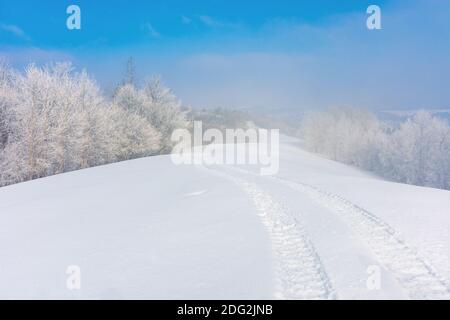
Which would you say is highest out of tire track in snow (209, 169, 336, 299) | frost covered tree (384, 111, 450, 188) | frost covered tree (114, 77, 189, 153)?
frost covered tree (114, 77, 189, 153)

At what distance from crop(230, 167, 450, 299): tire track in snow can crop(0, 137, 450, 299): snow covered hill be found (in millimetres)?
21

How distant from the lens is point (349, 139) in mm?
59719

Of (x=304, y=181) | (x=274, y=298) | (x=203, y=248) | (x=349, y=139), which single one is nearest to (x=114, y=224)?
(x=203, y=248)

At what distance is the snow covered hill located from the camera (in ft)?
17.1

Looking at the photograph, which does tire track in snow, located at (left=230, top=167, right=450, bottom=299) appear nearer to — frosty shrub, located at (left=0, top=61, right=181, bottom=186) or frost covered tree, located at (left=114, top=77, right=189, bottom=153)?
frosty shrub, located at (left=0, top=61, right=181, bottom=186)

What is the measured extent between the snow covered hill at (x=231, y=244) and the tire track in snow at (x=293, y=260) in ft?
0.08

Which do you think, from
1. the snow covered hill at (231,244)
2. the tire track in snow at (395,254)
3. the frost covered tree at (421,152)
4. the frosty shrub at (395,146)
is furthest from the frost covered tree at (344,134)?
the tire track in snow at (395,254)

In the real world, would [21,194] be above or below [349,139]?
below

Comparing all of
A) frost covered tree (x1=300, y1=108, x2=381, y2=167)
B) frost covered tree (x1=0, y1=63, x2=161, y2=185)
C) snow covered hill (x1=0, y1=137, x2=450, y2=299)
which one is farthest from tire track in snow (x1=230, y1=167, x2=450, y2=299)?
frost covered tree (x1=300, y1=108, x2=381, y2=167)

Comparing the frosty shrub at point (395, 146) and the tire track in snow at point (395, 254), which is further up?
the frosty shrub at point (395, 146)

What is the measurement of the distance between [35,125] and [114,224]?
57.2 ft

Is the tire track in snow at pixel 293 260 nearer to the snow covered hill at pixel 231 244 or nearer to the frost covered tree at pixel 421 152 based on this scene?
the snow covered hill at pixel 231 244

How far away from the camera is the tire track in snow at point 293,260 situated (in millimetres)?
4918
